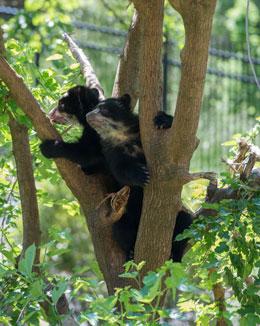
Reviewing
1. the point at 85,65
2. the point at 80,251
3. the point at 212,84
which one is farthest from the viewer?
the point at 212,84

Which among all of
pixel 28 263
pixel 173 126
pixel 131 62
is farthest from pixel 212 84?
pixel 28 263

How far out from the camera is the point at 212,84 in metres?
14.7

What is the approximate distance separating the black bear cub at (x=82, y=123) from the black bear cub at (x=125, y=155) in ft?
0.28

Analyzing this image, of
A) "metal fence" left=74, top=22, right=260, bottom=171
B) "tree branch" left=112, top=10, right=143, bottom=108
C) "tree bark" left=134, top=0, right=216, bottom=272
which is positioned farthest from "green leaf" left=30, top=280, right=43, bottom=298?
"metal fence" left=74, top=22, right=260, bottom=171

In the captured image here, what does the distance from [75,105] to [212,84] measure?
8.40 meters

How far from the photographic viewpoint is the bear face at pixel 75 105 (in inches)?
255

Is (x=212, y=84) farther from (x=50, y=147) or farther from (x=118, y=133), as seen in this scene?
(x=50, y=147)

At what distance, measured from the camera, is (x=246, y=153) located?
507cm

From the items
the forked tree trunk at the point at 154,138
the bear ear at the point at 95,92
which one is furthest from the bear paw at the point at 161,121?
the bear ear at the point at 95,92

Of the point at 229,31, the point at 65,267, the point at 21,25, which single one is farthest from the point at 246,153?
the point at 229,31

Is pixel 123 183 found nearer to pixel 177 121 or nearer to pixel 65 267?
pixel 177 121

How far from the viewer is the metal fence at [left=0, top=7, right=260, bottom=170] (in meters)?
13.1

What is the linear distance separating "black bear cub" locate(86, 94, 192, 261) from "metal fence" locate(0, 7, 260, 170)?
246 inches

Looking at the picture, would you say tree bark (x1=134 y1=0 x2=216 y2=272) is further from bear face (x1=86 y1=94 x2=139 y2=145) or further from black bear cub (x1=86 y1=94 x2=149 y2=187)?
bear face (x1=86 y1=94 x2=139 y2=145)
